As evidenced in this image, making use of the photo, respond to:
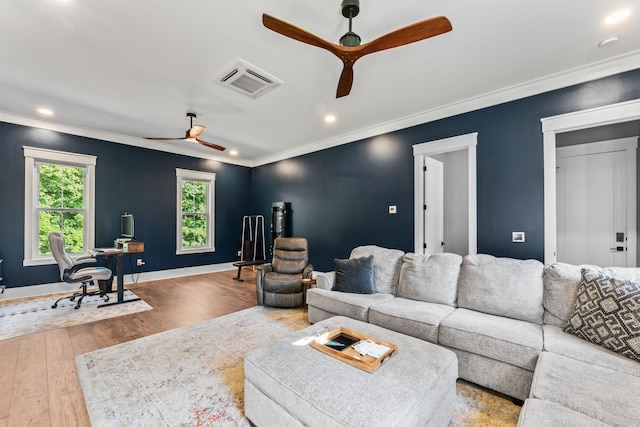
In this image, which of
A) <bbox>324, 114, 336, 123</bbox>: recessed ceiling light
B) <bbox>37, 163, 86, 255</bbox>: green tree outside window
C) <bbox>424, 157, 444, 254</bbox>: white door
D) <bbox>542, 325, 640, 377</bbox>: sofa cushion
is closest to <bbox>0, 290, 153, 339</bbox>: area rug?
<bbox>37, 163, 86, 255</bbox>: green tree outside window

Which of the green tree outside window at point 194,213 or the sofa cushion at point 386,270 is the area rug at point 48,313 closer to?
the green tree outside window at point 194,213

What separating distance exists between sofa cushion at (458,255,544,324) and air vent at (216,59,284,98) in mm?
2885

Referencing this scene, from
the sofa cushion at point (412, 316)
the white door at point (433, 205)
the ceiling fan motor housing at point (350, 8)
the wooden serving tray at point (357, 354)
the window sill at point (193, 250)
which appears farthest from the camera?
the window sill at point (193, 250)

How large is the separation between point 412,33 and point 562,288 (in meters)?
2.27

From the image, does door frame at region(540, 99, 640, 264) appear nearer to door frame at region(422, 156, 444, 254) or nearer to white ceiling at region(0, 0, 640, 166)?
white ceiling at region(0, 0, 640, 166)

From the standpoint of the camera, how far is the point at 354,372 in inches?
58.7

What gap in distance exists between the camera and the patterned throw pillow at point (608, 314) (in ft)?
5.54

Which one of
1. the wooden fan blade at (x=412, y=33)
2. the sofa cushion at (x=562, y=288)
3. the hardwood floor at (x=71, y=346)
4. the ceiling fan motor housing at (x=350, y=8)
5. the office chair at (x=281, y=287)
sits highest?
the ceiling fan motor housing at (x=350, y=8)

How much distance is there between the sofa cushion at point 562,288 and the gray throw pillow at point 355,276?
60.8 inches

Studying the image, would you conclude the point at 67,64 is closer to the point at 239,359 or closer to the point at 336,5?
the point at 336,5

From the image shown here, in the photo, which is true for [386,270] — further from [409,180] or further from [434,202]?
[434,202]

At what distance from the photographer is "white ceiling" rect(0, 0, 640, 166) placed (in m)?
2.06

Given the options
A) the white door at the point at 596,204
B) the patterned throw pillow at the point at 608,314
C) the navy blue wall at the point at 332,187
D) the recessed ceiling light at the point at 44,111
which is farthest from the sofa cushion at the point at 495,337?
the recessed ceiling light at the point at 44,111

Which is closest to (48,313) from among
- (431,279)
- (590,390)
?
(431,279)
